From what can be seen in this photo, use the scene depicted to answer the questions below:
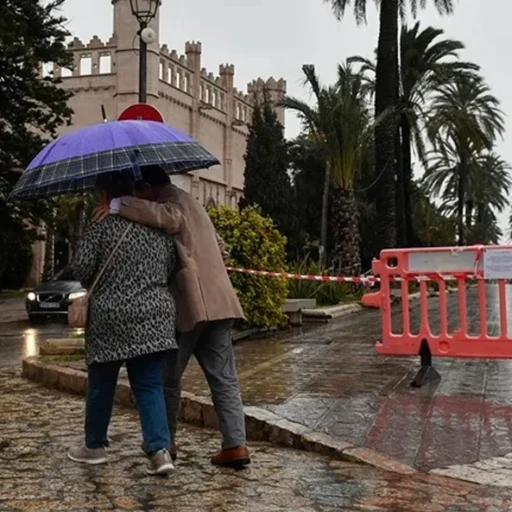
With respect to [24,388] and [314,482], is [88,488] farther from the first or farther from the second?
[24,388]

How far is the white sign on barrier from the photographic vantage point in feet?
23.2

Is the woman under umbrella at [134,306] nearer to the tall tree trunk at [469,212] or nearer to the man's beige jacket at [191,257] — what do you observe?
the man's beige jacket at [191,257]

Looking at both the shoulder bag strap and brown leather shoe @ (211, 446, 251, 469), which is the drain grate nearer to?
brown leather shoe @ (211, 446, 251, 469)

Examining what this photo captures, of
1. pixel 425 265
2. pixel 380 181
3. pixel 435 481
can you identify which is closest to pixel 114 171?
pixel 435 481

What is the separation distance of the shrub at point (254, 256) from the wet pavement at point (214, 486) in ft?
18.8

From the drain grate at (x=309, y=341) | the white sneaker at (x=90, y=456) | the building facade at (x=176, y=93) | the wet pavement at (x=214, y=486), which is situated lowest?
the wet pavement at (x=214, y=486)

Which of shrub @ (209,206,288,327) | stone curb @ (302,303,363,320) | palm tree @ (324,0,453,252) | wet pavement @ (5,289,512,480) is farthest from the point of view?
palm tree @ (324,0,453,252)

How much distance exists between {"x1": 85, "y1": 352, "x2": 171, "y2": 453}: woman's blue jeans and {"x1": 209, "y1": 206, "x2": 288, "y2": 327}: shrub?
629 centimetres

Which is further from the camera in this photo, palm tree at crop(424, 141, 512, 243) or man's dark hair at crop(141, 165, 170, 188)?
palm tree at crop(424, 141, 512, 243)

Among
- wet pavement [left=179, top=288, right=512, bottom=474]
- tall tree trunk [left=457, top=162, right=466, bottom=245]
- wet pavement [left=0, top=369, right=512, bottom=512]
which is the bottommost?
wet pavement [left=0, top=369, right=512, bottom=512]

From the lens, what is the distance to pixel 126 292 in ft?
14.3

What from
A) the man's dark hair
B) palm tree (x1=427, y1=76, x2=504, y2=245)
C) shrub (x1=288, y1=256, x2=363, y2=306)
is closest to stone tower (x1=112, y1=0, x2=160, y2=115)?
palm tree (x1=427, y1=76, x2=504, y2=245)

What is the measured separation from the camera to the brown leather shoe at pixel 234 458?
15.2 ft

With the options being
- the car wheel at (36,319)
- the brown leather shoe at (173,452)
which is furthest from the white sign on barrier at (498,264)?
the car wheel at (36,319)
